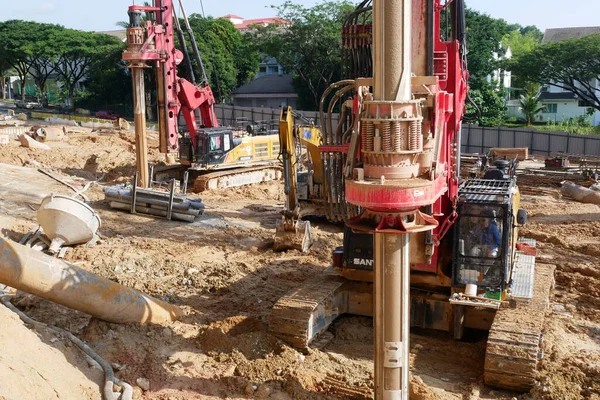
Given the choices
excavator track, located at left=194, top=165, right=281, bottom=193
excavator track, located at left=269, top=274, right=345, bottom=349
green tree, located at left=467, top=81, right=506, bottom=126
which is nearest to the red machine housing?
excavator track, located at left=269, top=274, right=345, bottom=349

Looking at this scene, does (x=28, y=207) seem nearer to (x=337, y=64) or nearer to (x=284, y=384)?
(x=284, y=384)

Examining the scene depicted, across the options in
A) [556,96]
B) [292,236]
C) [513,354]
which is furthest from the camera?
[556,96]

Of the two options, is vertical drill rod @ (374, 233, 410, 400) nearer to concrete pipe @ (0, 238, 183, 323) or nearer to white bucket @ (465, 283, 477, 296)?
white bucket @ (465, 283, 477, 296)

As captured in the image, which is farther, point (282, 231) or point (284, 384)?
point (282, 231)

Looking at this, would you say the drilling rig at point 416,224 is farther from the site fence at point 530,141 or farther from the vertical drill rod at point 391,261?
the site fence at point 530,141

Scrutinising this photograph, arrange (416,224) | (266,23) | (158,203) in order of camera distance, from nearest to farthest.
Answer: (416,224) → (158,203) → (266,23)

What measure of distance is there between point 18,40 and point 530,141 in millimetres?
47517

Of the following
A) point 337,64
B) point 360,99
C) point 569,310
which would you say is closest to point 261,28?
point 337,64

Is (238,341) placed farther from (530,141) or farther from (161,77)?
(530,141)

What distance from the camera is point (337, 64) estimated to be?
46.2 m

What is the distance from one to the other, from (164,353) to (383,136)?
4.67 metres

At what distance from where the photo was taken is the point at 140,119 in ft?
64.4

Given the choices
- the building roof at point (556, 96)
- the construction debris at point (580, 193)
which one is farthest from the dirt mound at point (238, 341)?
the building roof at point (556, 96)

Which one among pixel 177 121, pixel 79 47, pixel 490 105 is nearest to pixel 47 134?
pixel 177 121
